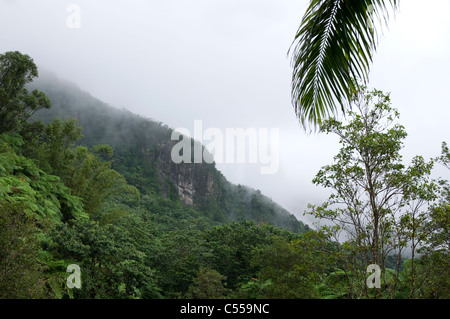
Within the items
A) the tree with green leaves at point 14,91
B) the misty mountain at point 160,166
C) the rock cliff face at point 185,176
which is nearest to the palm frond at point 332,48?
the tree with green leaves at point 14,91

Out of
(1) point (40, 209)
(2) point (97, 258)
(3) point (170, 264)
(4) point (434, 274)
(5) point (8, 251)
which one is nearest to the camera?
(5) point (8, 251)

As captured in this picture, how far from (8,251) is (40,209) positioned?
15.9 feet

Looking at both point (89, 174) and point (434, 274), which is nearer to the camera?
point (434, 274)

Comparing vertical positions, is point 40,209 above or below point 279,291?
above

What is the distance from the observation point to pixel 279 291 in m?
2.98

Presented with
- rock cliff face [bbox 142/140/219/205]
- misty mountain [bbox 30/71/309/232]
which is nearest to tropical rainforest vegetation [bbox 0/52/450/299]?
misty mountain [bbox 30/71/309/232]

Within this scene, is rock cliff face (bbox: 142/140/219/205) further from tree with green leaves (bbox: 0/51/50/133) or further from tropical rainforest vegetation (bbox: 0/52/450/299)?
tree with green leaves (bbox: 0/51/50/133)

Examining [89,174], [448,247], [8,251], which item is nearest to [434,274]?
[448,247]

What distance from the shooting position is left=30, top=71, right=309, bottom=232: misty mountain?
203 ft

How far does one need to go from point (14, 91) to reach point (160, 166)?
58.3 meters

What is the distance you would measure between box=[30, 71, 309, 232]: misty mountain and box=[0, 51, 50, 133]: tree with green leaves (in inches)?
1750

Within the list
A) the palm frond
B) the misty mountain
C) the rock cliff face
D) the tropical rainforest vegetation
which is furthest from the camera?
the rock cliff face

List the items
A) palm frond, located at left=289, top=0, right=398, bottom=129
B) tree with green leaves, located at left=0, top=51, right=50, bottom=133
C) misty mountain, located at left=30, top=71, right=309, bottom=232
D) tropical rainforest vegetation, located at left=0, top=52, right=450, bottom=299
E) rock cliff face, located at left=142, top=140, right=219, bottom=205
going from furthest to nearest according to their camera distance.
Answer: rock cliff face, located at left=142, top=140, right=219, bottom=205 < misty mountain, located at left=30, top=71, right=309, bottom=232 < tree with green leaves, located at left=0, top=51, right=50, bottom=133 < tropical rainforest vegetation, located at left=0, top=52, right=450, bottom=299 < palm frond, located at left=289, top=0, right=398, bottom=129
